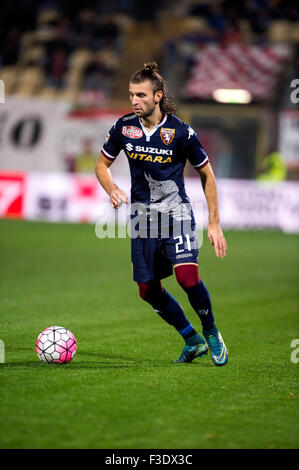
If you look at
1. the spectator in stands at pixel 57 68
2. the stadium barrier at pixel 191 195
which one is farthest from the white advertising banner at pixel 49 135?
the stadium barrier at pixel 191 195

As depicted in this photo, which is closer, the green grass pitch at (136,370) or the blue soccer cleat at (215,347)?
the green grass pitch at (136,370)

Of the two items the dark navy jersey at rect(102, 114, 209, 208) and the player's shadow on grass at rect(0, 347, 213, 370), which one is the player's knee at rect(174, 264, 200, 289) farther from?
the player's shadow on grass at rect(0, 347, 213, 370)

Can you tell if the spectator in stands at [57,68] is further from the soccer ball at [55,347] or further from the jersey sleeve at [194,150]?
the soccer ball at [55,347]

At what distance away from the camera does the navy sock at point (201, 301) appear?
5734 millimetres

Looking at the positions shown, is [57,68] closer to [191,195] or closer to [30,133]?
[30,133]

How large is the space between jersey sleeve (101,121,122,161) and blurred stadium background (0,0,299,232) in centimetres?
1504

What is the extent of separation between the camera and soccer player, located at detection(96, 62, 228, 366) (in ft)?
18.6

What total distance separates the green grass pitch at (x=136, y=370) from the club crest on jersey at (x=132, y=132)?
1773mm

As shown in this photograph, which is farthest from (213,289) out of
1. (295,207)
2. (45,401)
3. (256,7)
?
(256,7)

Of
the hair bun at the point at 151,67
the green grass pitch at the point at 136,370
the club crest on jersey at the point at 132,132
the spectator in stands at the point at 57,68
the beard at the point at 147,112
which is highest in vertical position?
the spectator in stands at the point at 57,68

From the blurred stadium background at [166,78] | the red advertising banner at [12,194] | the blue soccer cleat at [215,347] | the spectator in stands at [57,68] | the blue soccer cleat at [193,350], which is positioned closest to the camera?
the blue soccer cleat at [215,347]

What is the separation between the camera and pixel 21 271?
11.4 m

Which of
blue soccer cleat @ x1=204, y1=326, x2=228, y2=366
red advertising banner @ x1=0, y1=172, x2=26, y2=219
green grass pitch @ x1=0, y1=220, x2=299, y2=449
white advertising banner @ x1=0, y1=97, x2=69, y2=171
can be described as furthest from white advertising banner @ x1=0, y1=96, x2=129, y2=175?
blue soccer cleat @ x1=204, y1=326, x2=228, y2=366

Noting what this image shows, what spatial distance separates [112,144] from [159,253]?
3.11 ft
